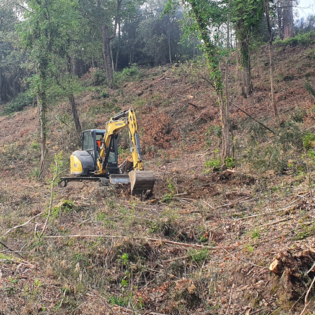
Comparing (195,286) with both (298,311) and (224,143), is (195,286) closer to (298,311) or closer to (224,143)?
(298,311)

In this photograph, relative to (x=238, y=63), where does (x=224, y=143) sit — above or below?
below

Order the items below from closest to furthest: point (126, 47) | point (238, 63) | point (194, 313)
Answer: point (194, 313) → point (238, 63) → point (126, 47)

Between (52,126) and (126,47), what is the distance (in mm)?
20168

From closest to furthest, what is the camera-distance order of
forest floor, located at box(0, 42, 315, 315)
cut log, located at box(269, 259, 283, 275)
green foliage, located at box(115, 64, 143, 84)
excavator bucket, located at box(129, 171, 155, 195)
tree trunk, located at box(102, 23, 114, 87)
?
cut log, located at box(269, 259, 283, 275) < forest floor, located at box(0, 42, 315, 315) < excavator bucket, located at box(129, 171, 155, 195) < tree trunk, located at box(102, 23, 114, 87) < green foliage, located at box(115, 64, 143, 84)

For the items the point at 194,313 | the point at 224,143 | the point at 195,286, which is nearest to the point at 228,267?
the point at 195,286

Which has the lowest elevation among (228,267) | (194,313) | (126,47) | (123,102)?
(194,313)

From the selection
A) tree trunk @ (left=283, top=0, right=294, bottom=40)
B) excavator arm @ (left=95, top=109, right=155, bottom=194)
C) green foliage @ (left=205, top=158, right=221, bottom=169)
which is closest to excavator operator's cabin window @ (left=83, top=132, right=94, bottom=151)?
excavator arm @ (left=95, top=109, right=155, bottom=194)

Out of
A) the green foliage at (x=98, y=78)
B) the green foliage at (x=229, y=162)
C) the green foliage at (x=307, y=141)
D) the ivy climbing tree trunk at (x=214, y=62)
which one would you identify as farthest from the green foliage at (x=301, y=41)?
the green foliage at (x=229, y=162)

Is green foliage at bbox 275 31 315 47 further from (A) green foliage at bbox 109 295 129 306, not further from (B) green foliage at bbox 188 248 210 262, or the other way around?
(A) green foliage at bbox 109 295 129 306

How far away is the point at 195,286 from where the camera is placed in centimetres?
470

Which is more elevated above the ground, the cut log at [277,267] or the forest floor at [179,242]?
the cut log at [277,267]

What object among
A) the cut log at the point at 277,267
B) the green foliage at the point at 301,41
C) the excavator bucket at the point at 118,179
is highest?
the green foliage at the point at 301,41

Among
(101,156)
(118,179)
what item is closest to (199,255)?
(118,179)

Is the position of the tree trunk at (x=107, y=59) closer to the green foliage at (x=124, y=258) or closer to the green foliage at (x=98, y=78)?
the green foliage at (x=98, y=78)
